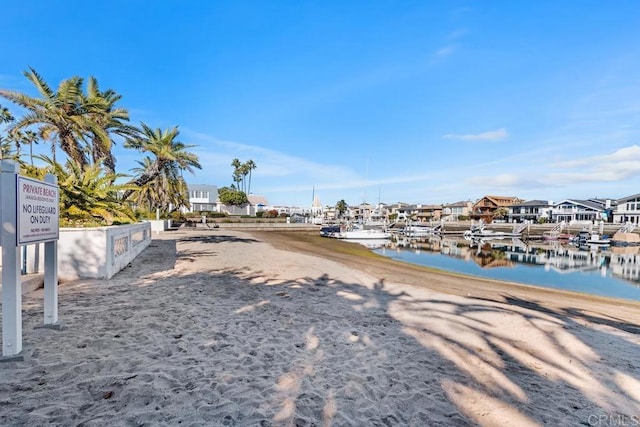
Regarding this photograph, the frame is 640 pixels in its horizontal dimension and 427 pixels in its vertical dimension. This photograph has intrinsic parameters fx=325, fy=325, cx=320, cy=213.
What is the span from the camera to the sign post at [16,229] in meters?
3.44

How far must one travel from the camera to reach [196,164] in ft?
83.4

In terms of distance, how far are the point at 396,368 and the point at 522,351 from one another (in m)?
2.19

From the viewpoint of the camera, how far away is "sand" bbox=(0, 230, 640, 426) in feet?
9.97

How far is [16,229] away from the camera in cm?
347

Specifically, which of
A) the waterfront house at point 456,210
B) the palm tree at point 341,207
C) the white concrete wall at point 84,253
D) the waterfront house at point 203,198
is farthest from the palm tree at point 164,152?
the palm tree at point 341,207

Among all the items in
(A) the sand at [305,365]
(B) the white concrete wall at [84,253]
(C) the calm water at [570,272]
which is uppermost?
(B) the white concrete wall at [84,253]

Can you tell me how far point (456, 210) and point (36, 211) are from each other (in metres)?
119

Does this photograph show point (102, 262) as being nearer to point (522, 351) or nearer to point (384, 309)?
point (384, 309)

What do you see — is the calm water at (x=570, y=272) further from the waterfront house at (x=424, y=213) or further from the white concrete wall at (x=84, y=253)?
the waterfront house at (x=424, y=213)

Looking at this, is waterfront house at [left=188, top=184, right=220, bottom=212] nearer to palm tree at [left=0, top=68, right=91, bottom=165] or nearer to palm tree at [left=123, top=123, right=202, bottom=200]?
palm tree at [left=123, top=123, right=202, bottom=200]

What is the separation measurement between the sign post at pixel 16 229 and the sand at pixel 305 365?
386 millimetres

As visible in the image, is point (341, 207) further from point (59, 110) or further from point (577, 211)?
point (59, 110)

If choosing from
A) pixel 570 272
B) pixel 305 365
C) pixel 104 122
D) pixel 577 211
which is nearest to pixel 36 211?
pixel 305 365

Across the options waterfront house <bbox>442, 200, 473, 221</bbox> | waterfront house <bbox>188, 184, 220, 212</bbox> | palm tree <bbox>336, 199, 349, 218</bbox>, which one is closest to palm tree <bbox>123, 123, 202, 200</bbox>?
waterfront house <bbox>188, 184, 220, 212</bbox>
